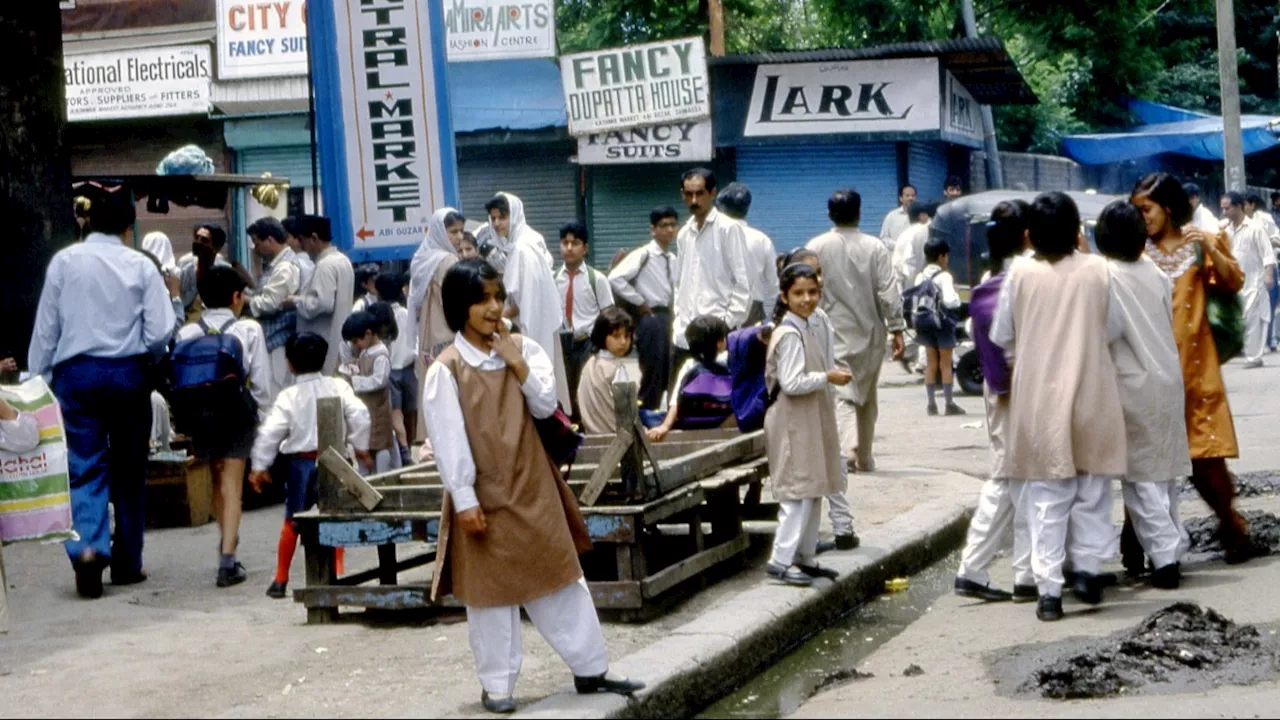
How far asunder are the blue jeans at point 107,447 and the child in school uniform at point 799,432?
9.86ft

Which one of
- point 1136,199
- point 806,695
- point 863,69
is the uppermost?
point 863,69

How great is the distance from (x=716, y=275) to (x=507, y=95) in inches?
600

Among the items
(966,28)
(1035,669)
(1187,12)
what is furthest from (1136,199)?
(1187,12)

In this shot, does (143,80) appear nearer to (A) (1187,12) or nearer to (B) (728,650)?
(B) (728,650)

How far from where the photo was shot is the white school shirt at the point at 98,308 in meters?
8.39

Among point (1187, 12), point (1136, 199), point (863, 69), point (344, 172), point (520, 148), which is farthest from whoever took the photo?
point (1187, 12)

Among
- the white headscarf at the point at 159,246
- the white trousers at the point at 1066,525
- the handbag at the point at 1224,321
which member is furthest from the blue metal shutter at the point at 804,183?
the white trousers at the point at 1066,525

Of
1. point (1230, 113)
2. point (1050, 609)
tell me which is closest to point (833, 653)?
point (1050, 609)

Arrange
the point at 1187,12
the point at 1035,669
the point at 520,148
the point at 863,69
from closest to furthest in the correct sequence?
the point at 1035,669 < the point at 863,69 < the point at 520,148 < the point at 1187,12

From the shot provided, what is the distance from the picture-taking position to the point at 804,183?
25.1 metres

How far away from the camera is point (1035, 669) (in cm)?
624

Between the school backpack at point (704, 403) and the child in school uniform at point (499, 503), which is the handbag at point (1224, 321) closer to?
the school backpack at point (704, 403)

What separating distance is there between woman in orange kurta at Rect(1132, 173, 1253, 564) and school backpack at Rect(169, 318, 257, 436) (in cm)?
421

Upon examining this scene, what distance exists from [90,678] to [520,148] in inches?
787
